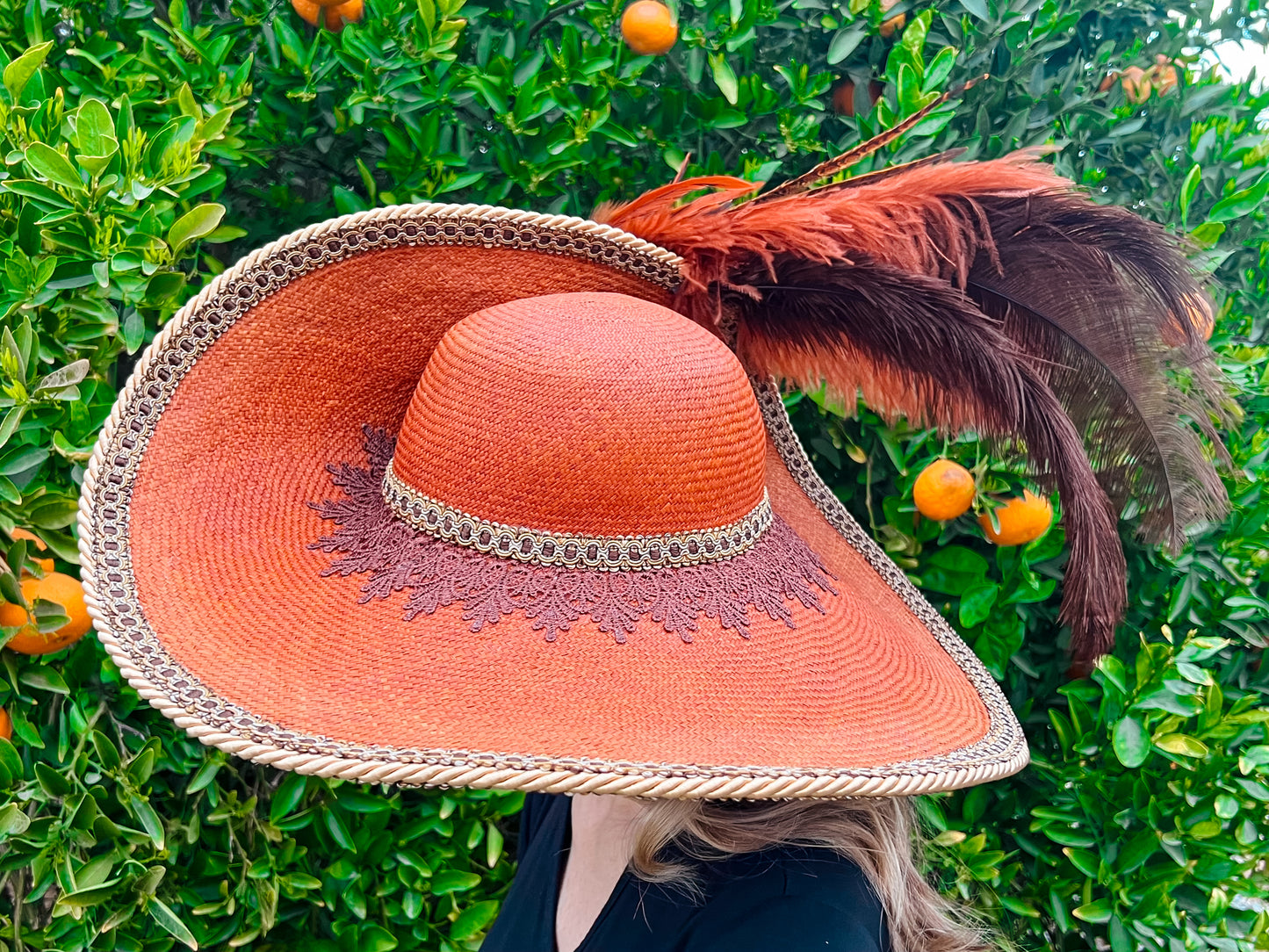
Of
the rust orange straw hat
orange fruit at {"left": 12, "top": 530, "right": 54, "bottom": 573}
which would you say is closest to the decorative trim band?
the rust orange straw hat

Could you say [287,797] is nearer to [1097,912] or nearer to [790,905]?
[790,905]

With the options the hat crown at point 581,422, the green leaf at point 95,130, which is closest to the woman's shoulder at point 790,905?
the hat crown at point 581,422

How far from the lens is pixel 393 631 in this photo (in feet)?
3.08

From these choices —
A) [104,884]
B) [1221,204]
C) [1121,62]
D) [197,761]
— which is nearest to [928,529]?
[1221,204]

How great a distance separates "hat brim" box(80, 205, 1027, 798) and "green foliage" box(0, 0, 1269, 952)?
333mm

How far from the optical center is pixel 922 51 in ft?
5.56

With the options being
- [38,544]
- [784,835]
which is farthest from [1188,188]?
[38,544]

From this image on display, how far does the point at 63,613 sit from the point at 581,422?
0.81 metres

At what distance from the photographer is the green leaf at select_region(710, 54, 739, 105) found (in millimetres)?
1558

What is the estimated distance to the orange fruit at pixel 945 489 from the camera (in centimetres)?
160

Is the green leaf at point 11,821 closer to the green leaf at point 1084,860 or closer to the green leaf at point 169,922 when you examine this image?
the green leaf at point 169,922

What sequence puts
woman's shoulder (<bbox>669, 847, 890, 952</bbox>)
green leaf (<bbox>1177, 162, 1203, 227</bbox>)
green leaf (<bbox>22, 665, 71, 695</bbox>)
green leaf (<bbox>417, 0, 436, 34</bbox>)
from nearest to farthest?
1. woman's shoulder (<bbox>669, 847, 890, 952</bbox>)
2. green leaf (<bbox>22, 665, 71, 695</bbox>)
3. green leaf (<bbox>417, 0, 436, 34</bbox>)
4. green leaf (<bbox>1177, 162, 1203, 227</bbox>)

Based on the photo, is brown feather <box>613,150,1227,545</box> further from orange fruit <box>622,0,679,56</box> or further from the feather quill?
orange fruit <box>622,0,679,56</box>

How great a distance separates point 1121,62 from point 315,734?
199cm
